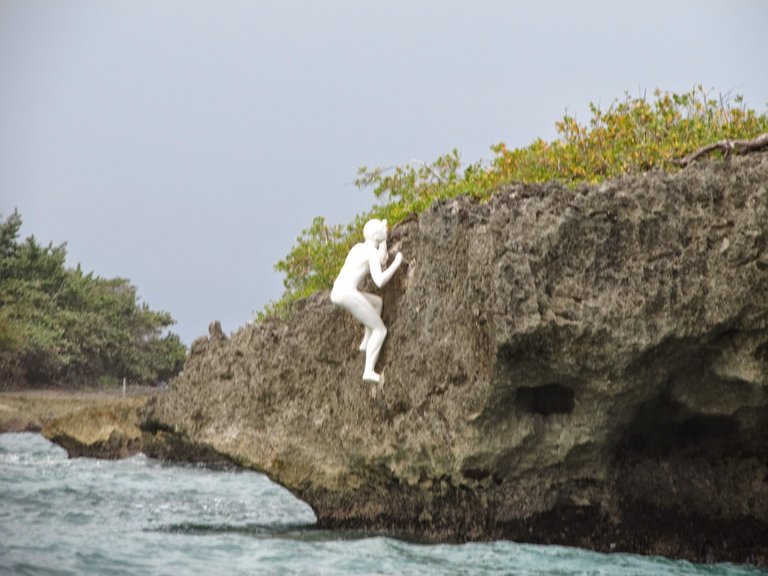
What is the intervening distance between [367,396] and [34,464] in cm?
1099

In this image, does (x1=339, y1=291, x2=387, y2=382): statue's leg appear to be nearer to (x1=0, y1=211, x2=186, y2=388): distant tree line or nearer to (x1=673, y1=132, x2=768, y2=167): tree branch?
(x1=673, y1=132, x2=768, y2=167): tree branch

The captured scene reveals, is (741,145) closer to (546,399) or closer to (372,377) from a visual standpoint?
(546,399)

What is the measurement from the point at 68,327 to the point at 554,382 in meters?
25.1

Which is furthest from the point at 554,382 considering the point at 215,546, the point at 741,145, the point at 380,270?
the point at 215,546

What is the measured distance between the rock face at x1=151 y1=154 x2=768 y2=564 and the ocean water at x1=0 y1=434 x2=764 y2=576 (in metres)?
0.45

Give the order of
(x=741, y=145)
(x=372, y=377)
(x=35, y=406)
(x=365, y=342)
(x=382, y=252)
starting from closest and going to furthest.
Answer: (x=372, y=377), (x=365, y=342), (x=382, y=252), (x=741, y=145), (x=35, y=406)

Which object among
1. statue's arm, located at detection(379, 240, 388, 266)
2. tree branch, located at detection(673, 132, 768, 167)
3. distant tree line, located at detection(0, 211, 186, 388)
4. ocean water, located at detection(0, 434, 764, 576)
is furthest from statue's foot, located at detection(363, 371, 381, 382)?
distant tree line, located at detection(0, 211, 186, 388)

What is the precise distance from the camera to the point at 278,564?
9195 mm

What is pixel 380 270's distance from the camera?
10.1m

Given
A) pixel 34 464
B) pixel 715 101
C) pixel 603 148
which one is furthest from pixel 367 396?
pixel 34 464

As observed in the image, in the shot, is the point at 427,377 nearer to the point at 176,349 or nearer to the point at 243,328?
the point at 243,328

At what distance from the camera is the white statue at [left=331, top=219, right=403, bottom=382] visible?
10.0 metres

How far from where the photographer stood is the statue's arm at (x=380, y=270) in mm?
9984

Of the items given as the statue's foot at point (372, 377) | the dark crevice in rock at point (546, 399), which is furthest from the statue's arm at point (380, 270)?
the dark crevice in rock at point (546, 399)
